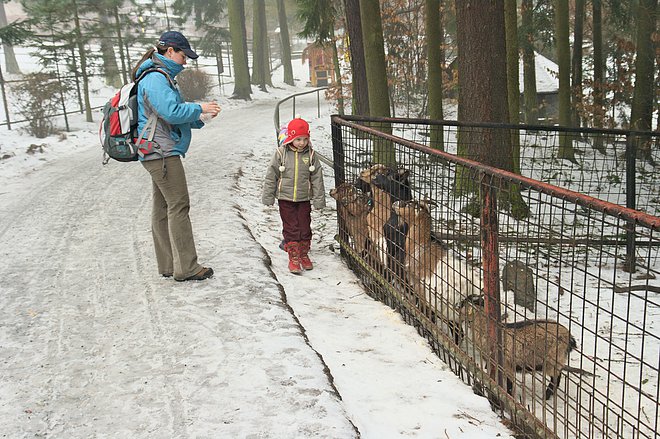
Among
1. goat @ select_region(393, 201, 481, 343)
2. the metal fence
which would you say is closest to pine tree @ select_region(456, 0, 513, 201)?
the metal fence

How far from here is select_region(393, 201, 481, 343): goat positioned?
4.47 meters

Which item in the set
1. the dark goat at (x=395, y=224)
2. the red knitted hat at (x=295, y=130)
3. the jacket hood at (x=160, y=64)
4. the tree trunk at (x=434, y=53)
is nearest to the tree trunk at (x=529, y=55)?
the tree trunk at (x=434, y=53)

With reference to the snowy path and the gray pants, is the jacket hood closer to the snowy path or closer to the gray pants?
the gray pants

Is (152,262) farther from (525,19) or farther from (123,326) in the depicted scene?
(525,19)

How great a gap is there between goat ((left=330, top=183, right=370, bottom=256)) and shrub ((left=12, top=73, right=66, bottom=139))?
477 inches

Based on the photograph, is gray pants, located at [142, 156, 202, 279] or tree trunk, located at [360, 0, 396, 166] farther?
tree trunk, located at [360, 0, 396, 166]

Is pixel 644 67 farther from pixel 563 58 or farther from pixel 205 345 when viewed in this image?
pixel 205 345

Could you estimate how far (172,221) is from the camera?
17.6ft

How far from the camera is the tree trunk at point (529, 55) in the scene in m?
17.9

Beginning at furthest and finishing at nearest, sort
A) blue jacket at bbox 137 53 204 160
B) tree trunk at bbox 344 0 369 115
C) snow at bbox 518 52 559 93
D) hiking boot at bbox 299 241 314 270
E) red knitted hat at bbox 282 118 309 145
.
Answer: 1. snow at bbox 518 52 559 93
2. tree trunk at bbox 344 0 369 115
3. hiking boot at bbox 299 241 314 270
4. red knitted hat at bbox 282 118 309 145
5. blue jacket at bbox 137 53 204 160

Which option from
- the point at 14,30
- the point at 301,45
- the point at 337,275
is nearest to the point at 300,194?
the point at 337,275

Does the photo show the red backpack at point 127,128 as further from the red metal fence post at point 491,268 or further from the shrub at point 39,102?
the shrub at point 39,102

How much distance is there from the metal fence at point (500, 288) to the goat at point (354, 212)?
16 millimetres

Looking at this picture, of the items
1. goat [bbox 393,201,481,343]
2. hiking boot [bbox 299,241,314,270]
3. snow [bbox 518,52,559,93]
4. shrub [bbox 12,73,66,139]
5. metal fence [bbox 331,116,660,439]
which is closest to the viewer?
metal fence [bbox 331,116,660,439]
